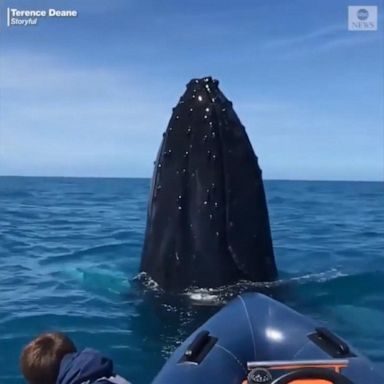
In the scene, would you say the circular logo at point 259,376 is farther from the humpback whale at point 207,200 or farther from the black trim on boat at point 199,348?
the humpback whale at point 207,200

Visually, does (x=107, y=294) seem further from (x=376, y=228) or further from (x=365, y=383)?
(x=376, y=228)

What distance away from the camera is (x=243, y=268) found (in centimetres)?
745

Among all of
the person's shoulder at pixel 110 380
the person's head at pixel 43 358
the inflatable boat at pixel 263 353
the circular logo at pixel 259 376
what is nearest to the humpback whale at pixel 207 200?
the inflatable boat at pixel 263 353

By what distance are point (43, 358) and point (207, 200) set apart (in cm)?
367

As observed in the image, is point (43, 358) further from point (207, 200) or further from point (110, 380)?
point (207, 200)

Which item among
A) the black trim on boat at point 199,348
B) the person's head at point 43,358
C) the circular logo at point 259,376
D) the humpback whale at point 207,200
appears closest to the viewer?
the person's head at point 43,358

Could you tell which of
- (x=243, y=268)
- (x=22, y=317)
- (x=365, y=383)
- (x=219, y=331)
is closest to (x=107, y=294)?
(x=22, y=317)

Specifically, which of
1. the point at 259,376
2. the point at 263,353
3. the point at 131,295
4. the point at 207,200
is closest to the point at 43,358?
the point at 259,376

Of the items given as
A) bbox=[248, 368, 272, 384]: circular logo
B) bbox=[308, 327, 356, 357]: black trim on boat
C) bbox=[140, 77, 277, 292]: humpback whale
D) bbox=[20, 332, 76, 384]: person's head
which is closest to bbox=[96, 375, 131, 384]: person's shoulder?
bbox=[20, 332, 76, 384]: person's head

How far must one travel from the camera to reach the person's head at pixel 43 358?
3.78 m

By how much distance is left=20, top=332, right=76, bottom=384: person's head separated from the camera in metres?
3.78

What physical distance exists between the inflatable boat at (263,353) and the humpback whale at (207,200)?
181cm

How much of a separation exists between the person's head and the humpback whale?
11.7 ft

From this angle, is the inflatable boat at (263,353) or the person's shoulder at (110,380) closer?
the person's shoulder at (110,380)
